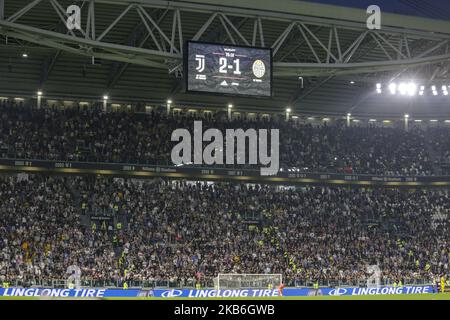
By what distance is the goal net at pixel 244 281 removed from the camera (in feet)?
97.7

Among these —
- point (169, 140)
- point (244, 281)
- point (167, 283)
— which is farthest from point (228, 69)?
point (169, 140)

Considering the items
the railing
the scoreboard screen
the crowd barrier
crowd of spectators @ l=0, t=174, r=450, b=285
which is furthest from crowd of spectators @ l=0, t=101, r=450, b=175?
the scoreboard screen

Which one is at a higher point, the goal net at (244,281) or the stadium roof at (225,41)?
the stadium roof at (225,41)

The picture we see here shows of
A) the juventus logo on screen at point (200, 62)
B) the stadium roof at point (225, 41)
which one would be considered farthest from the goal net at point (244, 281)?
the juventus logo on screen at point (200, 62)

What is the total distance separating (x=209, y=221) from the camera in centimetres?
3725

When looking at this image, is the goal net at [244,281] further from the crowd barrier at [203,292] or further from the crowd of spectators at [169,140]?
the crowd of spectators at [169,140]

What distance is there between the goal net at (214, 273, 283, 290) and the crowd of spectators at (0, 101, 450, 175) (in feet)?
38.1

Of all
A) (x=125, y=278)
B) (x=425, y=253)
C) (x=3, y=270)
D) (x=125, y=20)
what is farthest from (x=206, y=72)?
(x=425, y=253)

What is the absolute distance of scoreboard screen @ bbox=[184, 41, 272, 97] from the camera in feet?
76.4

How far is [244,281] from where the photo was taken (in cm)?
2988

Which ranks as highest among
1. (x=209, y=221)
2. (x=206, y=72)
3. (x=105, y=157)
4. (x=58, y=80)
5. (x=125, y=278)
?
(x=58, y=80)

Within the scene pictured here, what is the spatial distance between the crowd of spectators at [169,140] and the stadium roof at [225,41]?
164cm

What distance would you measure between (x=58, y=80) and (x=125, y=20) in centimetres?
1077
